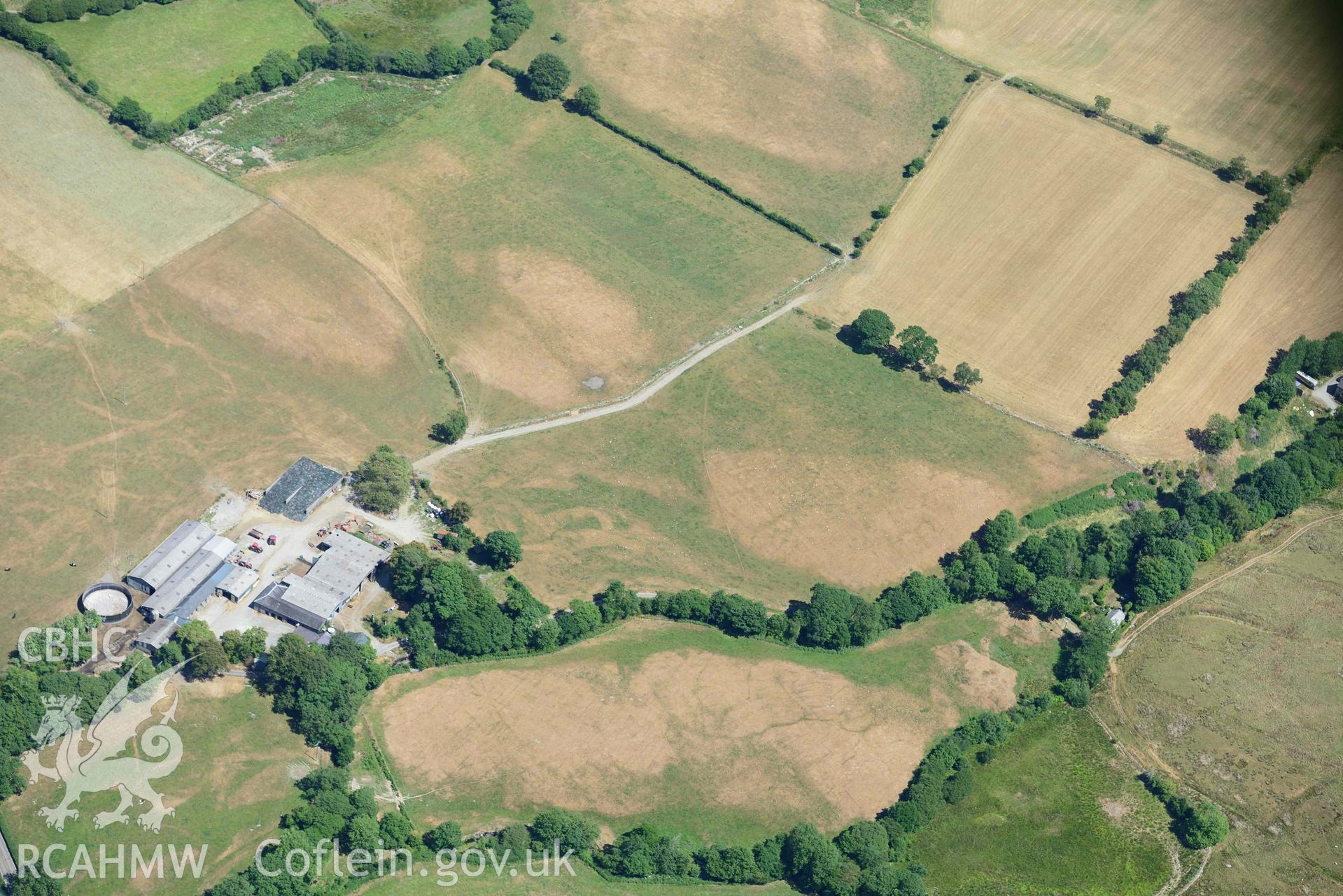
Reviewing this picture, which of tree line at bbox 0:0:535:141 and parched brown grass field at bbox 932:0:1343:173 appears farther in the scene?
parched brown grass field at bbox 932:0:1343:173

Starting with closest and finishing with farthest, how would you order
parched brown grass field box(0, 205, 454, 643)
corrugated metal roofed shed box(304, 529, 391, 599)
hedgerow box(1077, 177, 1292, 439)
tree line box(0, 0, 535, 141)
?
corrugated metal roofed shed box(304, 529, 391, 599) < parched brown grass field box(0, 205, 454, 643) < hedgerow box(1077, 177, 1292, 439) < tree line box(0, 0, 535, 141)

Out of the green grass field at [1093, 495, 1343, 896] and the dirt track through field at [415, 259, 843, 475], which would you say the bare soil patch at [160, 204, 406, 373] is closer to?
the dirt track through field at [415, 259, 843, 475]

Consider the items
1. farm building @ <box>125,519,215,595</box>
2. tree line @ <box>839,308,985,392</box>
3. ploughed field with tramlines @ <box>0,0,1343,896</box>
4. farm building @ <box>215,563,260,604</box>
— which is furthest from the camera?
→ tree line @ <box>839,308,985,392</box>

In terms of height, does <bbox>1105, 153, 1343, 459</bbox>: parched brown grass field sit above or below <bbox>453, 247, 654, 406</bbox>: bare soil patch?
above

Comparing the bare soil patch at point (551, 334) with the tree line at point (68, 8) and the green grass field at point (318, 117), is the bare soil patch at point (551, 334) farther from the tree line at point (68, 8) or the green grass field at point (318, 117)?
the tree line at point (68, 8)

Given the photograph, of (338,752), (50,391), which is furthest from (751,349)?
(50,391)

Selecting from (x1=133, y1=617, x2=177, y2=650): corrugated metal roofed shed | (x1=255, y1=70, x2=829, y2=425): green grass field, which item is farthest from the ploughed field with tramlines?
(x1=255, y1=70, x2=829, y2=425): green grass field
